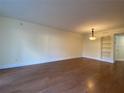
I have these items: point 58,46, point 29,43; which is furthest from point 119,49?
point 29,43

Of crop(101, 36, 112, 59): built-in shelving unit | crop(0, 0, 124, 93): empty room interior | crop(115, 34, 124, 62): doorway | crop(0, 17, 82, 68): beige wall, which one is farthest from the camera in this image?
crop(115, 34, 124, 62): doorway

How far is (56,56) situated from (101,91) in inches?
168

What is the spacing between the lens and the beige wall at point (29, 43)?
4328mm

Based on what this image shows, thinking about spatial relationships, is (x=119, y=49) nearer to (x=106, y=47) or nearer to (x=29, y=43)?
(x=106, y=47)

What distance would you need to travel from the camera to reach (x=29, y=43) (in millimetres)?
5043

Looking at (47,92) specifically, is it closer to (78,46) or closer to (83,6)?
(83,6)

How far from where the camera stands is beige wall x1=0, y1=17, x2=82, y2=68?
4.33 metres

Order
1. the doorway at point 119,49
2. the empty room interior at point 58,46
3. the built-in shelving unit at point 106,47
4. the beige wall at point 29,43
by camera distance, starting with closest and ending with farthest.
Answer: the empty room interior at point 58,46
the beige wall at point 29,43
the built-in shelving unit at point 106,47
the doorway at point 119,49

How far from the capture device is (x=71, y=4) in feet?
9.15

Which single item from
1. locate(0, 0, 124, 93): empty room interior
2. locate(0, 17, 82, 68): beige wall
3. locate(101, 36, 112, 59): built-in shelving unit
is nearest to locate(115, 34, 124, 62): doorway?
locate(0, 0, 124, 93): empty room interior

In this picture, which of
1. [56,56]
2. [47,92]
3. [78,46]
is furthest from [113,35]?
[47,92]

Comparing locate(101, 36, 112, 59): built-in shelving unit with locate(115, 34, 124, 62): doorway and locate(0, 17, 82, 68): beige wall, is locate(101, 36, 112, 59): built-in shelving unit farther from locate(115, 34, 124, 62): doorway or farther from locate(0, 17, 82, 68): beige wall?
locate(0, 17, 82, 68): beige wall

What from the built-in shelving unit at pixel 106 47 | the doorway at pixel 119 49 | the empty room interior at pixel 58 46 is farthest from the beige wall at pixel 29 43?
the doorway at pixel 119 49

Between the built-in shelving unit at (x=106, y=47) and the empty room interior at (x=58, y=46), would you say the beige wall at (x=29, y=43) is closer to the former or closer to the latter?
the empty room interior at (x=58, y=46)
